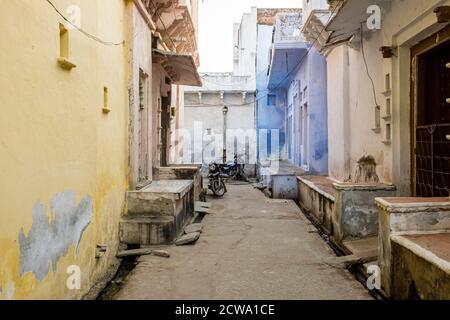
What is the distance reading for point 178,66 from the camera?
1234 cm

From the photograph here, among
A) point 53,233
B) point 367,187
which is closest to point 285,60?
point 367,187

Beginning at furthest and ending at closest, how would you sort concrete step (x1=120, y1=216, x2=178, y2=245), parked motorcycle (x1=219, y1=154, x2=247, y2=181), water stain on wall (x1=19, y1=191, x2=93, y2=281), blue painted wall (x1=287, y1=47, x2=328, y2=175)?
parked motorcycle (x1=219, y1=154, x2=247, y2=181)
blue painted wall (x1=287, y1=47, x2=328, y2=175)
concrete step (x1=120, y1=216, x2=178, y2=245)
water stain on wall (x1=19, y1=191, x2=93, y2=281)

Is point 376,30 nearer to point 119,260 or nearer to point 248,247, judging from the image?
point 248,247

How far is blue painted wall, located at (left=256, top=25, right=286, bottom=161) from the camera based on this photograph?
23.9 m

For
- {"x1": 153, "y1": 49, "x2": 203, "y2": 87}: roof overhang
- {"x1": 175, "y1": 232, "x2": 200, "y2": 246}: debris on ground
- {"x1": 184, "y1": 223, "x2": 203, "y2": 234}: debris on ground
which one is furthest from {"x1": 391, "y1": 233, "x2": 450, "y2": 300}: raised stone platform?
{"x1": 153, "y1": 49, "x2": 203, "y2": 87}: roof overhang

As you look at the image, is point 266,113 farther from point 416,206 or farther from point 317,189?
point 416,206

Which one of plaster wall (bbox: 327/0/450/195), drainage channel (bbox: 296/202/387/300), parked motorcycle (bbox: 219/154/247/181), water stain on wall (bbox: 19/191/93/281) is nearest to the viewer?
water stain on wall (bbox: 19/191/93/281)

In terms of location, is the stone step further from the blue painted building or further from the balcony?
the balcony

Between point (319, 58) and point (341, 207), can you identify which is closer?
point (341, 207)

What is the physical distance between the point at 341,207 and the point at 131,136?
3631 mm

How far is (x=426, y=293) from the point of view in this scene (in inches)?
156

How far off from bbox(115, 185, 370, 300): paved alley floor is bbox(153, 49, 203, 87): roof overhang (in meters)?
4.04

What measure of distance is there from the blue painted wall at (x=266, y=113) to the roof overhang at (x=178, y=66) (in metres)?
9.73
